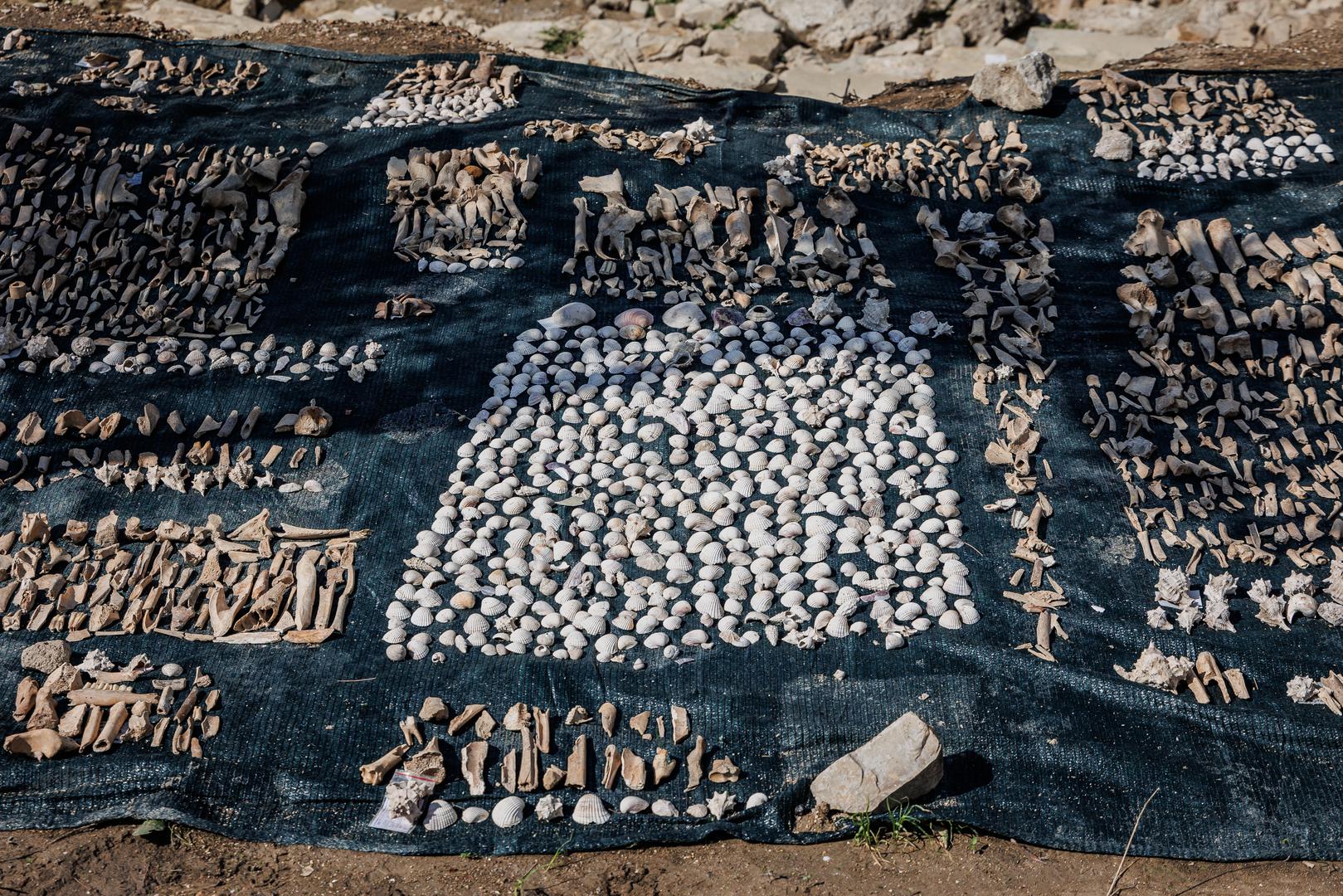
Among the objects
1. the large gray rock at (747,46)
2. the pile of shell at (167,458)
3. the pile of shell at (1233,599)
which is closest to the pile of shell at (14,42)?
the pile of shell at (167,458)

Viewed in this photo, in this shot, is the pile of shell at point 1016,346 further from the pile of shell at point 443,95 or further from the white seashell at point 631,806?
the pile of shell at point 443,95

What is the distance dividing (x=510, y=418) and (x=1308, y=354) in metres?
3.35

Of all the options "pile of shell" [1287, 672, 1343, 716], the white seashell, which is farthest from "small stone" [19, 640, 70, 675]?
"pile of shell" [1287, 672, 1343, 716]

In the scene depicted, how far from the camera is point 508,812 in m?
2.96

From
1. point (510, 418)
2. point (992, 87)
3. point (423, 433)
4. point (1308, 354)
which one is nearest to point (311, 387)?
point (423, 433)

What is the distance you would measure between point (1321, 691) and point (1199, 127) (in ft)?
11.3

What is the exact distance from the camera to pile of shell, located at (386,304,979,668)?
346 centimetres

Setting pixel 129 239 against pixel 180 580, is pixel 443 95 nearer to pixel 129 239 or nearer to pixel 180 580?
pixel 129 239

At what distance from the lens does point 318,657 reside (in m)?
3.36

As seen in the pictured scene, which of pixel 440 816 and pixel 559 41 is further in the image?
pixel 559 41

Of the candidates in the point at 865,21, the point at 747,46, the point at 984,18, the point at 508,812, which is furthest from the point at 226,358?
the point at 984,18

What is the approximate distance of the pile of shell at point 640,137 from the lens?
17.5 feet

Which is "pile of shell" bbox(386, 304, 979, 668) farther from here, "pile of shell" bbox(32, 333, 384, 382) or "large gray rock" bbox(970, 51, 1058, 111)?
"large gray rock" bbox(970, 51, 1058, 111)

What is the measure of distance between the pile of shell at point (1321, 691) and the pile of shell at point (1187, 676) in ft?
0.43
